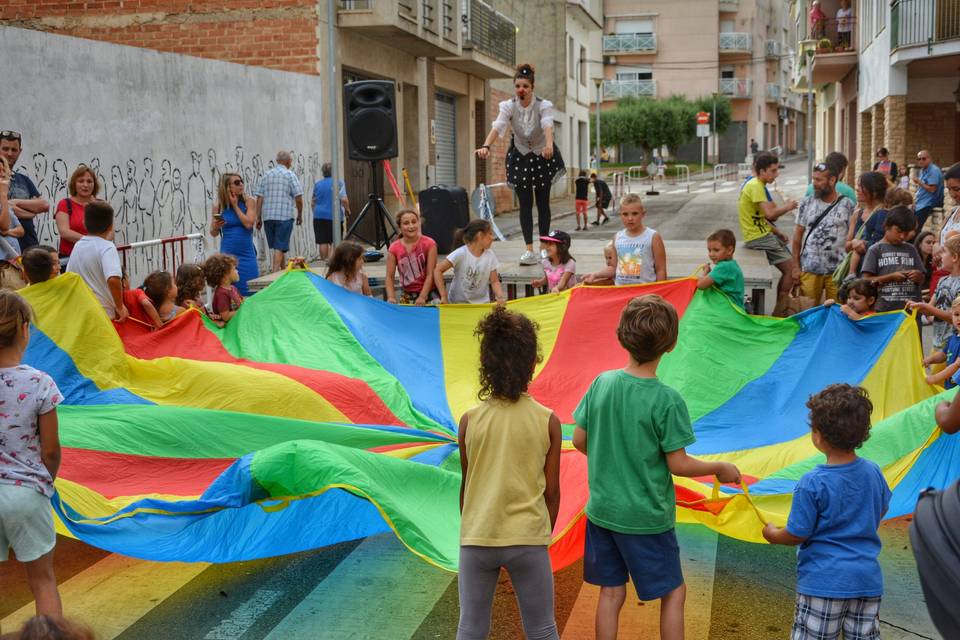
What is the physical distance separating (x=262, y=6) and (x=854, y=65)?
2269 centimetres

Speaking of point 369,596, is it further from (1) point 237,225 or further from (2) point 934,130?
(2) point 934,130

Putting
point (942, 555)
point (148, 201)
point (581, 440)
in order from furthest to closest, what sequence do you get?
point (148, 201)
point (581, 440)
point (942, 555)

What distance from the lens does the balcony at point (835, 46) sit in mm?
34250

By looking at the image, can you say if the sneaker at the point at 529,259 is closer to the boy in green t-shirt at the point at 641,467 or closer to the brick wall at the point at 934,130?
the boy in green t-shirt at the point at 641,467

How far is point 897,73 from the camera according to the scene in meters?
25.9

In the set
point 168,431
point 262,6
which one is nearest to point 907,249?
point 168,431

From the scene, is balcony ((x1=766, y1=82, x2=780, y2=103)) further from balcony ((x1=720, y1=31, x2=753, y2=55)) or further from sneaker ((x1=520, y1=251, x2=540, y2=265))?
sneaker ((x1=520, y1=251, x2=540, y2=265))

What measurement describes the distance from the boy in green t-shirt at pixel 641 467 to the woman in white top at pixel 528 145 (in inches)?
262

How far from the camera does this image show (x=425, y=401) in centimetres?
766

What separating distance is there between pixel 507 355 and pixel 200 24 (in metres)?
17.2

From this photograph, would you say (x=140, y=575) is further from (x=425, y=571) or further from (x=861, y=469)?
(x=861, y=469)

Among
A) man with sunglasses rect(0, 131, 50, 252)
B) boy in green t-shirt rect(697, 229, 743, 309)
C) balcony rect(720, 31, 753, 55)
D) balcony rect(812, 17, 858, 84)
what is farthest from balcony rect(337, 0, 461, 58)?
balcony rect(720, 31, 753, 55)

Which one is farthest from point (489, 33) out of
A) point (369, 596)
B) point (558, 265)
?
point (369, 596)

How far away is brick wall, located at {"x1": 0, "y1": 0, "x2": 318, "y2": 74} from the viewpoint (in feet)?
62.3
